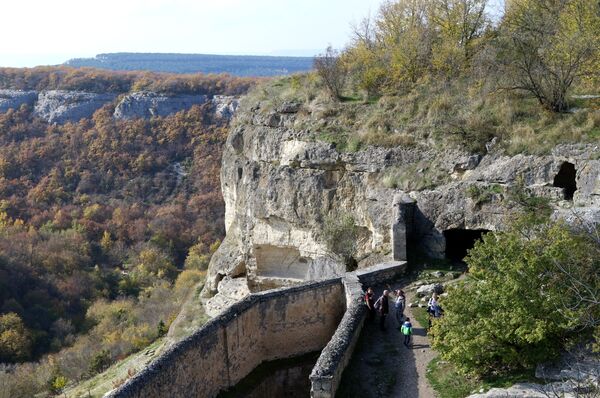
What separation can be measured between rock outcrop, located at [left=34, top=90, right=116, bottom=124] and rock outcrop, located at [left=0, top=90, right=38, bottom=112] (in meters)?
0.82

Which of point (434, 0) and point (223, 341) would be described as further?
point (434, 0)

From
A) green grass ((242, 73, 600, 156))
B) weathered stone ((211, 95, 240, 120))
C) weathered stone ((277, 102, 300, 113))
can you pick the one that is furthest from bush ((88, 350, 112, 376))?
weathered stone ((211, 95, 240, 120))

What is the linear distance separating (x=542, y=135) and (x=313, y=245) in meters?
7.49

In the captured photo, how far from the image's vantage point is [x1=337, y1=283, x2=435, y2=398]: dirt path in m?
9.53

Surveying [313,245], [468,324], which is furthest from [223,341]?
[313,245]

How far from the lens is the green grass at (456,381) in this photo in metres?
8.49

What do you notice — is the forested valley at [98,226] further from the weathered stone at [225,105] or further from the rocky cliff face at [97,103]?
the rocky cliff face at [97,103]

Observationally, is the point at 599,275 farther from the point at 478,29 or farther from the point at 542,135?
the point at 478,29

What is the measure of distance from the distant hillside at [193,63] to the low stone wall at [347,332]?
275 feet

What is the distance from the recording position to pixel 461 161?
51.2 feet

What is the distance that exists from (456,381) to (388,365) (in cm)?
144

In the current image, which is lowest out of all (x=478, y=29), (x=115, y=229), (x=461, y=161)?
(x=115, y=229)

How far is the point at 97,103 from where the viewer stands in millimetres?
59656

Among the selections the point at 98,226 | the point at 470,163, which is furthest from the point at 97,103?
the point at 470,163
